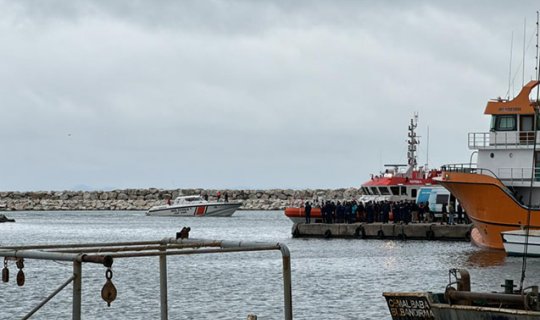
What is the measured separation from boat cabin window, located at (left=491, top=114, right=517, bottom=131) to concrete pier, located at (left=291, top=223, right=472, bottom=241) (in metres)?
7.71

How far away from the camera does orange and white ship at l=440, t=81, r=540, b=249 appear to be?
49.4m

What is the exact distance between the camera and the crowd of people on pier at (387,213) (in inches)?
2596

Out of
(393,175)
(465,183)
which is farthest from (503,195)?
(393,175)

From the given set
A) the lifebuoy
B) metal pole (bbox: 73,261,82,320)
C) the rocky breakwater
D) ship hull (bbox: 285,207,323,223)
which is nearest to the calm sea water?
the lifebuoy

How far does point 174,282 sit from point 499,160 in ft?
59.1

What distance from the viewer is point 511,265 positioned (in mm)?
45500

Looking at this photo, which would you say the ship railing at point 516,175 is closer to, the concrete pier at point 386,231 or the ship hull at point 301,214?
the concrete pier at point 386,231

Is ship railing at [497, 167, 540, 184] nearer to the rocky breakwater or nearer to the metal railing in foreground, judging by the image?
the metal railing in foreground

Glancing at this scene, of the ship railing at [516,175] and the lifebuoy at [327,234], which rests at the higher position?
the ship railing at [516,175]

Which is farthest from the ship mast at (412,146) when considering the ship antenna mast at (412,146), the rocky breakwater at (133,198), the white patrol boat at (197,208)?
the rocky breakwater at (133,198)

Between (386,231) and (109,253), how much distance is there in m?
A: 51.7

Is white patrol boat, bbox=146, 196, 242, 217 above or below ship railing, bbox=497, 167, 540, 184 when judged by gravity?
below

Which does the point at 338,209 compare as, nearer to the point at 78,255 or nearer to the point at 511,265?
the point at 511,265

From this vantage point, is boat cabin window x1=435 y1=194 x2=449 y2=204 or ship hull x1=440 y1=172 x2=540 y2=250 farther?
boat cabin window x1=435 y1=194 x2=449 y2=204
